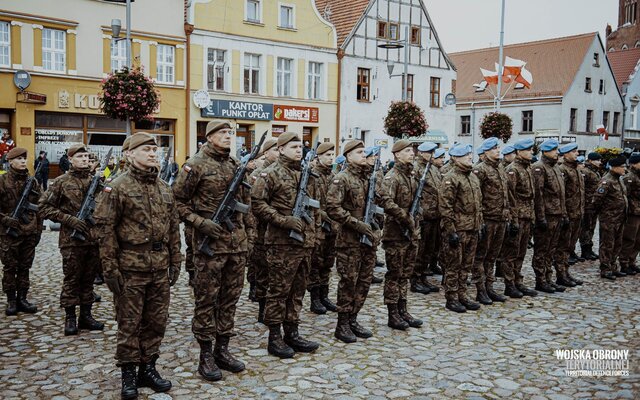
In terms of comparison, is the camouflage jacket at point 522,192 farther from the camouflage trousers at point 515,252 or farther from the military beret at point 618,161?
the military beret at point 618,161

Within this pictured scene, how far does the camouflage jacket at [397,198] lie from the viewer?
745 cm

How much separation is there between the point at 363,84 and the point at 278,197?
27.5 metres

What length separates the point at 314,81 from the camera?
31672 millimetres

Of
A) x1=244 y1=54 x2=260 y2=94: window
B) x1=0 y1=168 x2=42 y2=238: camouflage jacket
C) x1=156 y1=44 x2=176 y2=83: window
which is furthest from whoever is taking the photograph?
x1=244 y1=54 x2=260 y2=94: window

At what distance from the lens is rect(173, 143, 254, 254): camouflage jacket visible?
5863 mm

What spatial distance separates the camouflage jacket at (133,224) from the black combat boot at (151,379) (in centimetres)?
88

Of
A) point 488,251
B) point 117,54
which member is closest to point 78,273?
point 488,251

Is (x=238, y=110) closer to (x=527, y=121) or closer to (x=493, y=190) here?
(x=493, y=190)

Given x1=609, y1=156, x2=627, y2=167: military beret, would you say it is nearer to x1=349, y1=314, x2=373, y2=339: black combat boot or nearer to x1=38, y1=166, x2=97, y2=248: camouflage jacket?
x1=349, y1=314, x2=373, y2=339: black combat boot

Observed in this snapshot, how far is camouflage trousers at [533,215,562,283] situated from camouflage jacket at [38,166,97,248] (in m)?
6.58

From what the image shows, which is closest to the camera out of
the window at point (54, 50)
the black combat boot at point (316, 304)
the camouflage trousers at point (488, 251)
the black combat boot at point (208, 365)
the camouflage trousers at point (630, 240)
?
the black combat boot at point (208, 365)

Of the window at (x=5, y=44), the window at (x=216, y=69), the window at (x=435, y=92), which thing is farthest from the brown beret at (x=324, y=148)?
the window at (x=435, y=92)

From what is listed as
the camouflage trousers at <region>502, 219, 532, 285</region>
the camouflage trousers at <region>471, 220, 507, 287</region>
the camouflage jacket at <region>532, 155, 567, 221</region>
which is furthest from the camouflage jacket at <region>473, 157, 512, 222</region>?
the camouflage jacket at <region>532, 155, 567, 221</region>

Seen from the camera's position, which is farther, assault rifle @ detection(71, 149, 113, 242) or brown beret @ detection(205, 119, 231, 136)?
assault rifle @ detection(71, 149, 113, 242)
